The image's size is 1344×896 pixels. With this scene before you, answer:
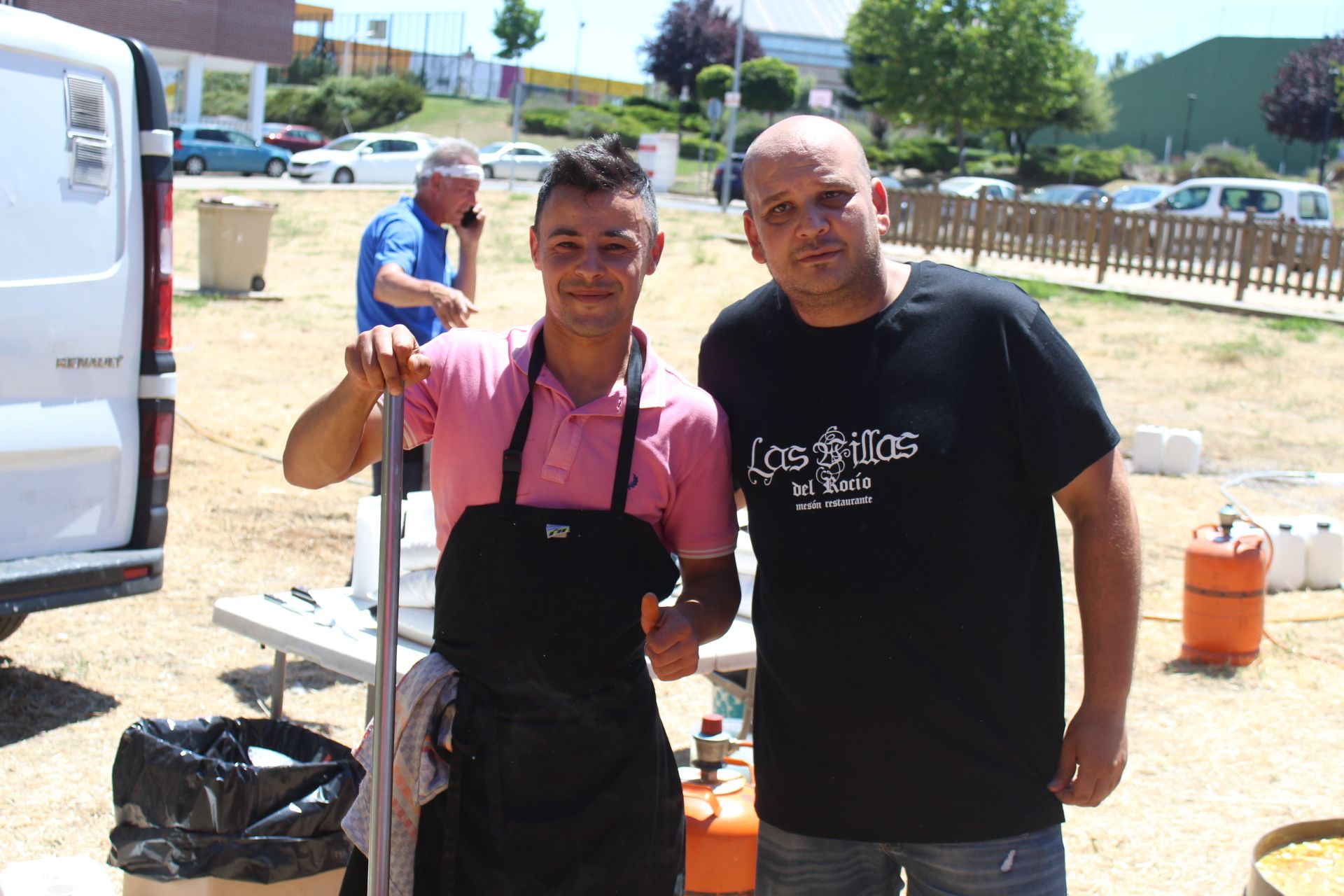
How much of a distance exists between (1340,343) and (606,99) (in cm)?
5952

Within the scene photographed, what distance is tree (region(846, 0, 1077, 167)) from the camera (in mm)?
51488

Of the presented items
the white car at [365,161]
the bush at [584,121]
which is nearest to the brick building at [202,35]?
the white car at [365,161]

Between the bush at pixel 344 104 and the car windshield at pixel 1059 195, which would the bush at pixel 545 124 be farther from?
the car windshield at pixel 1059 195

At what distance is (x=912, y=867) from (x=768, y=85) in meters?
57.5

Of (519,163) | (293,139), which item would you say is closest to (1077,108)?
(519,163)

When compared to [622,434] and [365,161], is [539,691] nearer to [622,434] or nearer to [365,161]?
[622,434]

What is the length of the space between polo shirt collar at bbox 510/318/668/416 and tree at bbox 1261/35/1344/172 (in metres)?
56.5

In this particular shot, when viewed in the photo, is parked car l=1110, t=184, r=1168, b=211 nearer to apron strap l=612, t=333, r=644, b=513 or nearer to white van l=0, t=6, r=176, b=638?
white van l=0, t=6, r=176, b=638

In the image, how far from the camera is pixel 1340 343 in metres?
15.2

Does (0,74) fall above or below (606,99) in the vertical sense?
below

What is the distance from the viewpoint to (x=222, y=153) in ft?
108

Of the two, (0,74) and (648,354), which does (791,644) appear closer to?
(648,354)

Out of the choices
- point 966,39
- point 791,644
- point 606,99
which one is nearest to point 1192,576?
point 791,644

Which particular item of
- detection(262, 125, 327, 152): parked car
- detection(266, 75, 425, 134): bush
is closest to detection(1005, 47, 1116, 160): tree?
detection(266, 75, 425, 134): bush
